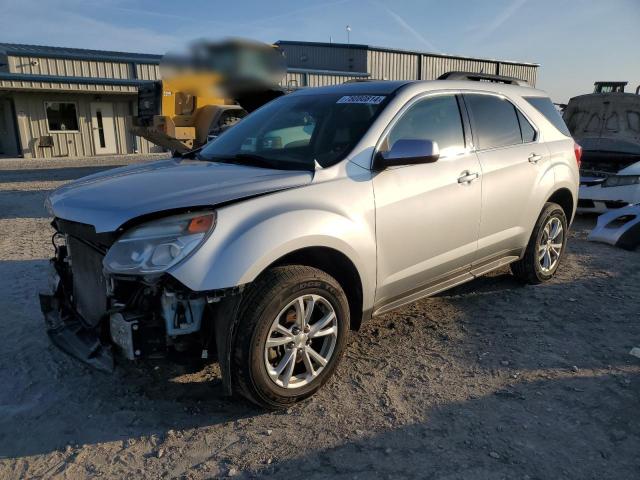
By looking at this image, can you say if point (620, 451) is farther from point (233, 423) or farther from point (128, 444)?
point (128, 444)

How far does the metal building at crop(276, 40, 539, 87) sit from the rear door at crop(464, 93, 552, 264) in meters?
24.1

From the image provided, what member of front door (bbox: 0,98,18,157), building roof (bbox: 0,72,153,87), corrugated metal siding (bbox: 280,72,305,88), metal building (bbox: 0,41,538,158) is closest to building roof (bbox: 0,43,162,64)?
metal building (bbox: 0,41,538,158)

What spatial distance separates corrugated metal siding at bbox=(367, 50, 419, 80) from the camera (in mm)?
29203

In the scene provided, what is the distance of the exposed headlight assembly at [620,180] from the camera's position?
24.6 ft

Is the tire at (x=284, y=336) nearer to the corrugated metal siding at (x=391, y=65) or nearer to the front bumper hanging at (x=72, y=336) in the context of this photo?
the front bumper hanging at (x=72, y=336)

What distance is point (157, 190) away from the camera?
279 centimetres

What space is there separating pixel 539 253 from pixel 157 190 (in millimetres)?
3639

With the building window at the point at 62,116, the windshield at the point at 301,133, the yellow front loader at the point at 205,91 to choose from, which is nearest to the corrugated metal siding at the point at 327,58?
the building window at the point at 62,116

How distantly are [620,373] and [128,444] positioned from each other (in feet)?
9.98

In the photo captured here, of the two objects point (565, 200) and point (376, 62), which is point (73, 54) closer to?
point (376, 62)

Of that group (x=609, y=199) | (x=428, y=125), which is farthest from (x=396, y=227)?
(x=609, y=199)

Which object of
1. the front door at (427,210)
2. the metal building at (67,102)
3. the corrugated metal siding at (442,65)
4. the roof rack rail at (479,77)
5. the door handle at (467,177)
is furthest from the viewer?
the corrugated metal siding at (442,65)

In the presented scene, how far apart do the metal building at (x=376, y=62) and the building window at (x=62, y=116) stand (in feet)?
38.7

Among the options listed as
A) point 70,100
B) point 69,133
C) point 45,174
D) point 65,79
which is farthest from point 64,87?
point 45,174
